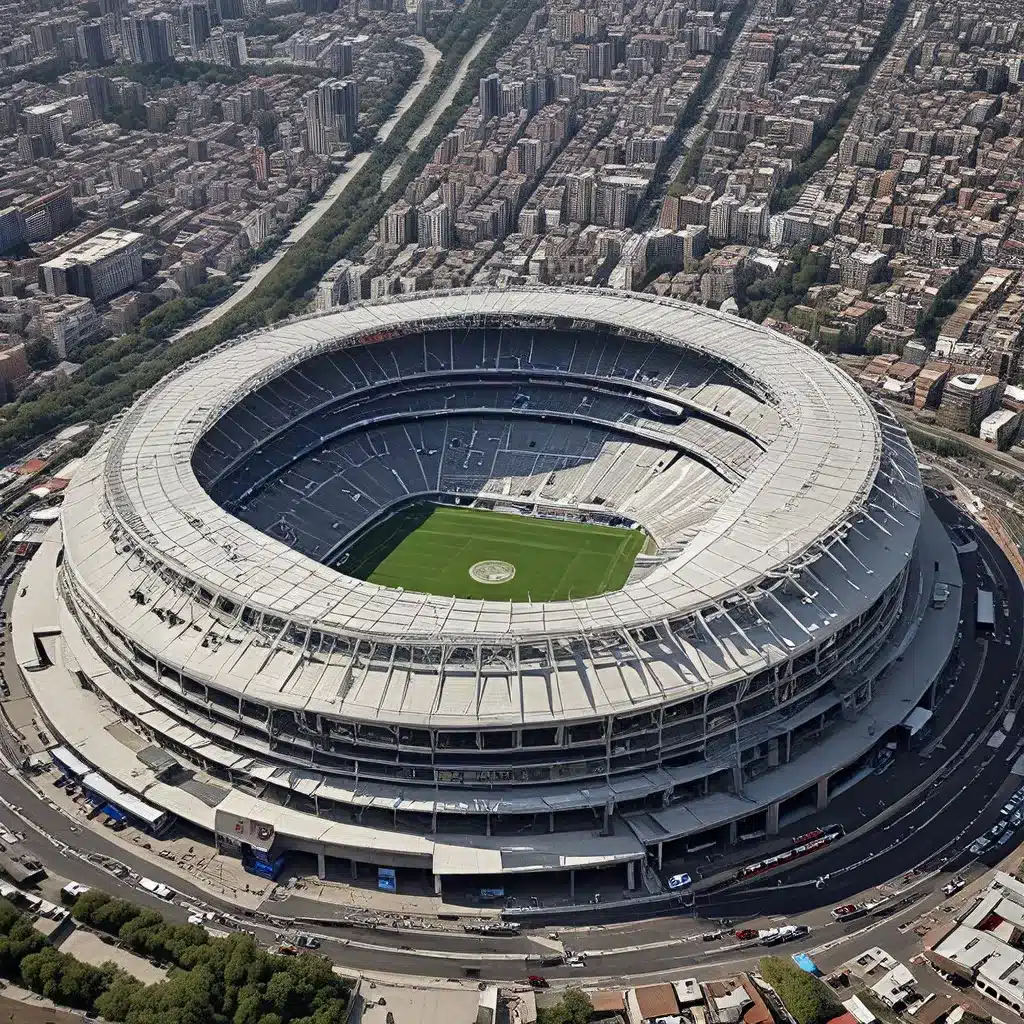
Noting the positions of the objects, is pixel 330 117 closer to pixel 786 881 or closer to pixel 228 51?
pixel 228 51

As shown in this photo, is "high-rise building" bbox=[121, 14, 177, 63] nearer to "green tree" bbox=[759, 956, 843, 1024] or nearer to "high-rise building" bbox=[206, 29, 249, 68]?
"high-rise building" bbox=[206, 29, 249, 68]

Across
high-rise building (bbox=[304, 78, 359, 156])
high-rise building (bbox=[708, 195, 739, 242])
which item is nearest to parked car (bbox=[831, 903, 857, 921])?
high-rise building (bbox=[708, 195, 739, 242])

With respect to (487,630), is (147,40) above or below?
below

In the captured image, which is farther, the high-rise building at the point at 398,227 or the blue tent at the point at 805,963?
the high-rise building at the point at 398,227

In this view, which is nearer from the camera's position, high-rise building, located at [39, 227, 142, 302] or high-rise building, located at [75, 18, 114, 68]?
→ high-rise building, located at [39, 227, 142, 302]

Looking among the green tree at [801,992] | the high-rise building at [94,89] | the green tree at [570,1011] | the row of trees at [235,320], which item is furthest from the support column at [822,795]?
the high-rise building at [94,89]

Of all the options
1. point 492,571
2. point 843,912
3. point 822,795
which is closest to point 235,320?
point 492,571

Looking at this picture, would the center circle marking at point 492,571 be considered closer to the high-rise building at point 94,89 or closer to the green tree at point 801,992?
the green tree at point 801,992
